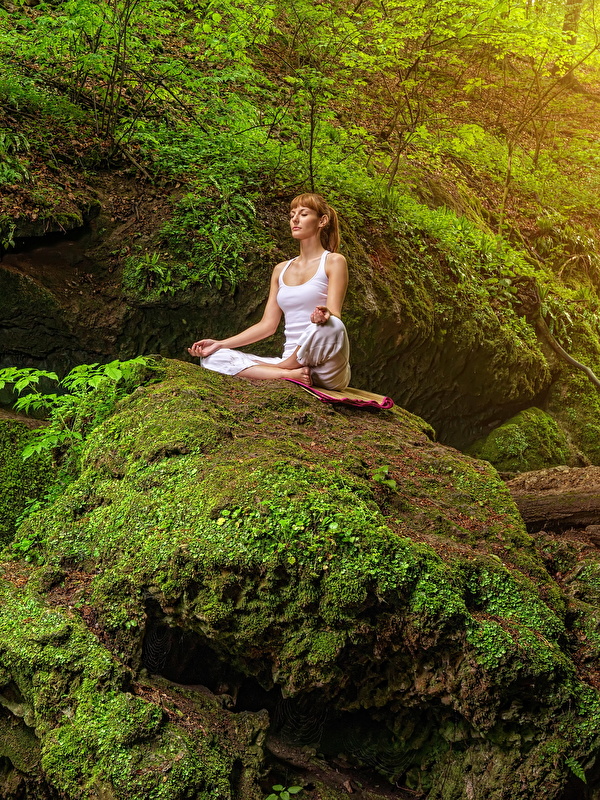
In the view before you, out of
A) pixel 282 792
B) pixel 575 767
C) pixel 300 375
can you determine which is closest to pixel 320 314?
pixel 300 375

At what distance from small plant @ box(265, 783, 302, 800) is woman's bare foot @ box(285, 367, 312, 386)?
2835 millimetres

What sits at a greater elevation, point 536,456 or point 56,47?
point 56,47

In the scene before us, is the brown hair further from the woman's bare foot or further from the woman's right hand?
the woman's right hand

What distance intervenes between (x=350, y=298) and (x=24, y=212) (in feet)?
11.3

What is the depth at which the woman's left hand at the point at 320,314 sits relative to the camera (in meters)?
4.77

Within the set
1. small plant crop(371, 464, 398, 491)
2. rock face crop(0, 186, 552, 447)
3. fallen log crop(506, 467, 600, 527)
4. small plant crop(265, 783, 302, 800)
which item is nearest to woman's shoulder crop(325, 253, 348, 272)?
rock face crop(0, 186, 552, 447)

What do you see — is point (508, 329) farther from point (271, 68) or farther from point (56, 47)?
point (56, 47)

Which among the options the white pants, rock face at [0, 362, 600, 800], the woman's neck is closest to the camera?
rock face at [0, 362, 600, 800]

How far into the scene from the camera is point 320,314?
4773 mm

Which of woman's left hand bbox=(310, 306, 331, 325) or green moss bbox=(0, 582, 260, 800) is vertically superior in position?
woman's left hand bbox=(310, 306, 331, 325)

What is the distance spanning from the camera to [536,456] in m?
8.59

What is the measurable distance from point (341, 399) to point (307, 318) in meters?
0.91

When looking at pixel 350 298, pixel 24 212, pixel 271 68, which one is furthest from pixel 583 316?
pixel 24 212

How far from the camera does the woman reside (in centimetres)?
495
